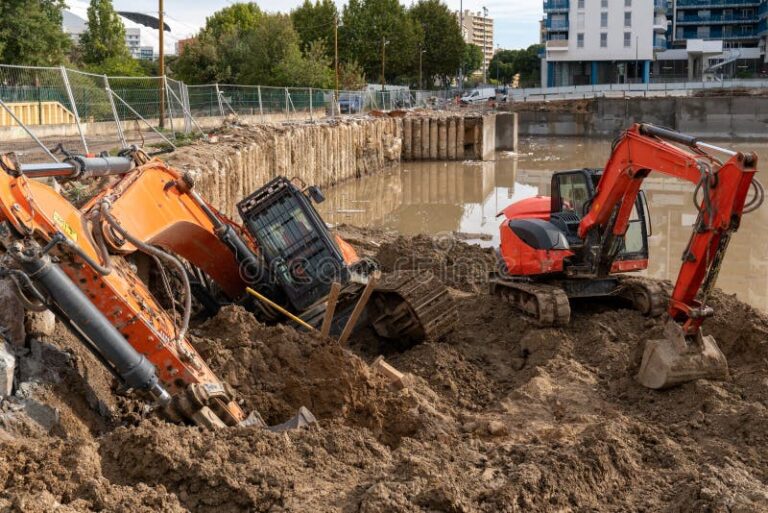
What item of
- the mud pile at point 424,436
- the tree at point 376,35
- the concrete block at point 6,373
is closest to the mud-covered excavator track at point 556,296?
the mud pile at point 424,436

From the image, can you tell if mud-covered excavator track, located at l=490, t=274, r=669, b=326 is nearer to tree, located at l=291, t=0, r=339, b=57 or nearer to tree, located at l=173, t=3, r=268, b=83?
tree, located at l=173, t=3, r=268, b=83

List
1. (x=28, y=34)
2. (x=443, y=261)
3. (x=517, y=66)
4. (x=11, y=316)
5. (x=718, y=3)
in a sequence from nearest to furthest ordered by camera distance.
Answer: (x=11, y=316) → (x=443, y=261) → (x=28, y=34) → (x=718, y=3) → (x=517, y=66)

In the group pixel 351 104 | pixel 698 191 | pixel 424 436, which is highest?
pixel 351 104

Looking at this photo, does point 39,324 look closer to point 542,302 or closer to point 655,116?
point 542,302

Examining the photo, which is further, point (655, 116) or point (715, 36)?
point (715, 36)

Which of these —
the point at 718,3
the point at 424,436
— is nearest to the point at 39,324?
the point at 424,436

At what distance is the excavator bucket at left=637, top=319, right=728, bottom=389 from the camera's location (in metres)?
9.34

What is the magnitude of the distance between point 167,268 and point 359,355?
2285 mm

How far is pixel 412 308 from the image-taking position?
33.4ft

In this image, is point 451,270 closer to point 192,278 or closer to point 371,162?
point 192,278

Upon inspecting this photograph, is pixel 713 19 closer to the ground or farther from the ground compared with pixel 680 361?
farther from the ground

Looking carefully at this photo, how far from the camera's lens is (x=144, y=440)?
5.94 meters

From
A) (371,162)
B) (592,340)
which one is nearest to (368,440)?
(592,340)

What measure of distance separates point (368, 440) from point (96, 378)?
2166mm
